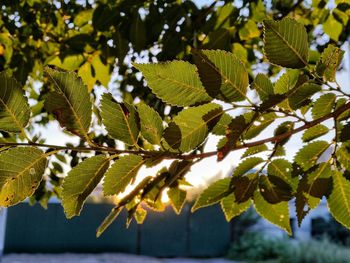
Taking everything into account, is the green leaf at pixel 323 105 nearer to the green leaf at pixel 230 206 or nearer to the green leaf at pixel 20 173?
the green leaf at pixel 230 206

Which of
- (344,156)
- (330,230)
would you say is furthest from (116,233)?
(344,156)

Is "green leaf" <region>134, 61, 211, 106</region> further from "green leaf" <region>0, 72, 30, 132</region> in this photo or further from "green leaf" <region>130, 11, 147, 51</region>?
"green leaf" <region>130, 11, 147, 51</region>

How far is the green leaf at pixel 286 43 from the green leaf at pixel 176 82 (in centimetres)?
9

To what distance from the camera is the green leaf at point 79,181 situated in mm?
667

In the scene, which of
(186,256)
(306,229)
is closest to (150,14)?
(186,256)

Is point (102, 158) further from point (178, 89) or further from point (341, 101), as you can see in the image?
point (341, 101)

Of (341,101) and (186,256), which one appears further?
(186,256)

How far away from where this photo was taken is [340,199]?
0.86 m

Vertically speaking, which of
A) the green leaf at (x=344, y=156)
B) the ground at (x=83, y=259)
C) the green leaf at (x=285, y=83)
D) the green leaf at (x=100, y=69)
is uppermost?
the green leaf at (x=100, y=69)

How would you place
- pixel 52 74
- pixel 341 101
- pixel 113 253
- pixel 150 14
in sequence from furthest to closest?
pixel 113 253 → pixel 150 14 → pixel 341 101 → pixel 52 74

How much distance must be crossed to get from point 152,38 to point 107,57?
17cm

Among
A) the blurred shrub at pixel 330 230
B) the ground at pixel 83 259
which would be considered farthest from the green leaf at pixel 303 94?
the blurred shrub at pixel 330 230

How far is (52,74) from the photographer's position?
0.59 m

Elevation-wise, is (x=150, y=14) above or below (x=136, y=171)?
above
